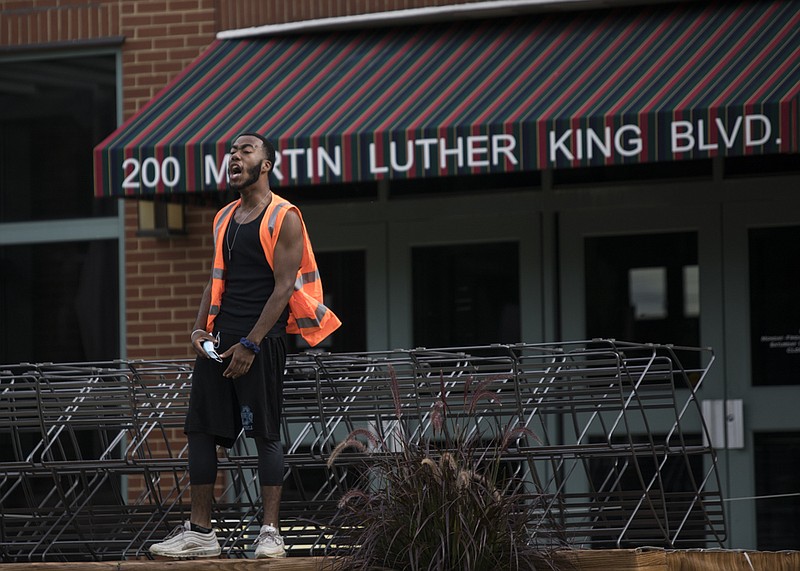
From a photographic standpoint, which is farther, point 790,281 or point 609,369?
point 790,281

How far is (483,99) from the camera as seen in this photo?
31.1 feet

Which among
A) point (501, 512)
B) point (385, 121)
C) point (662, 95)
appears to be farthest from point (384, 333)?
point (501, 512)

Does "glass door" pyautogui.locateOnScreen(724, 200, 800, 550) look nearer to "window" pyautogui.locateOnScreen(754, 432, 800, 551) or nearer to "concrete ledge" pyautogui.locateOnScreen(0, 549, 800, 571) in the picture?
"window" pyautogui.locateOnScreen(754, 432, 800, 551)

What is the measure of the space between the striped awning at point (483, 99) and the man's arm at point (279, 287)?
2485 millimetres

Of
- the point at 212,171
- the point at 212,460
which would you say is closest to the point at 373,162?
the point at 212,171

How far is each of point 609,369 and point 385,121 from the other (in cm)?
340

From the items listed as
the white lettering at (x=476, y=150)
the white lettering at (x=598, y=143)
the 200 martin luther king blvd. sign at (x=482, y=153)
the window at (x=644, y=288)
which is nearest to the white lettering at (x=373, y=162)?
the 200 martin luther king blvd. sign at (x=482, y=153)

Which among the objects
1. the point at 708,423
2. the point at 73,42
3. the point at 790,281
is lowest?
the point at 708,423

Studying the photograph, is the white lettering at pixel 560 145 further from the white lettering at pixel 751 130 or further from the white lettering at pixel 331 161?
the white lettering at pixel 331 161

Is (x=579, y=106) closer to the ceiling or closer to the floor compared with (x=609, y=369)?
closer to the ceiling

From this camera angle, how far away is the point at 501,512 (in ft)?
19.2

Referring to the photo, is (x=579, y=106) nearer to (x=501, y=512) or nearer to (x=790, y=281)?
(x=790, y=281)

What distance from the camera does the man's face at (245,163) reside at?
6875 millimetres

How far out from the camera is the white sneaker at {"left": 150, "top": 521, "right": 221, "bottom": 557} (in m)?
6.52
